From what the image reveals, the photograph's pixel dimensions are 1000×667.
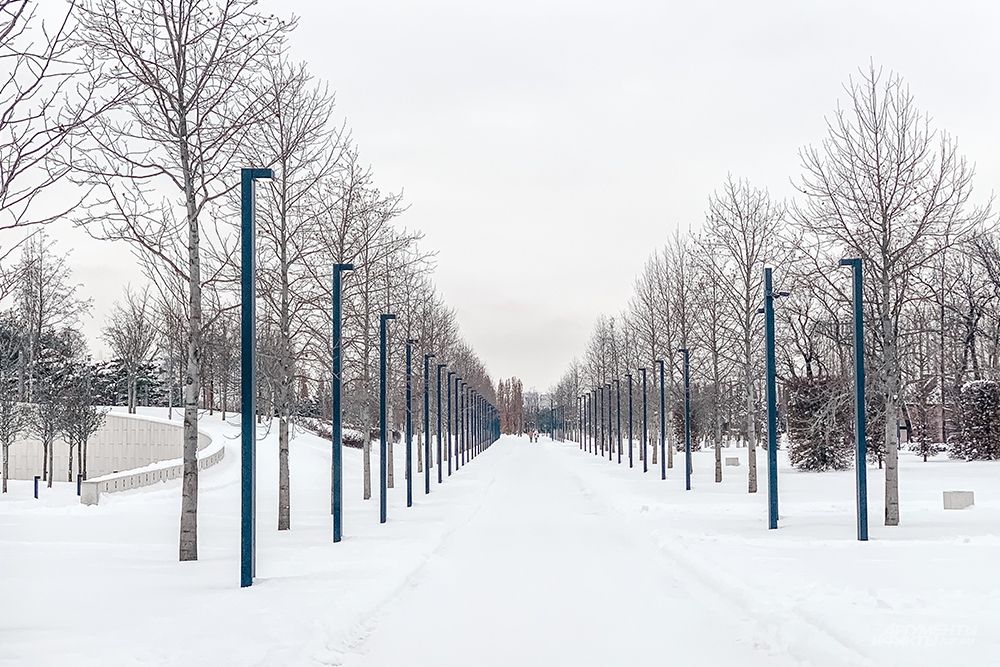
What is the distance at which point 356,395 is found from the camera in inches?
1179

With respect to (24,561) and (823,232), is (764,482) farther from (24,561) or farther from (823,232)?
(24,561)

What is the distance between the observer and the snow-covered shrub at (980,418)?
3956 cm

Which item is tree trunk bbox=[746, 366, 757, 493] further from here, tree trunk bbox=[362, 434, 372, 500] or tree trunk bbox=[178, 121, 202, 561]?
tree trunk bbox=[178, 121, 202, 561]

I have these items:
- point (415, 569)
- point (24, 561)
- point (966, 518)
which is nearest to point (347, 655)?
point (415, 569)

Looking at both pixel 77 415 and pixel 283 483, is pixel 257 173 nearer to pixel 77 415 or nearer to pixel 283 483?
pixel 283 483

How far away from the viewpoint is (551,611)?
35.7ft

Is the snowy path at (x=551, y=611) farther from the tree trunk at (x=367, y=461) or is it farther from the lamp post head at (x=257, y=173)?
the tree trunk at (x=367, y=461)

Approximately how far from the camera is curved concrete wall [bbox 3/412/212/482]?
197 feet

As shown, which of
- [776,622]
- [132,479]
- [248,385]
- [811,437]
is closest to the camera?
[776,622]

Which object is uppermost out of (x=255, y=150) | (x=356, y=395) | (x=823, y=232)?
(x=255, y=150)

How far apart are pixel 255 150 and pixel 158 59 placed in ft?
16.0

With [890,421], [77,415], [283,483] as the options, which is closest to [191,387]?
[283,483]

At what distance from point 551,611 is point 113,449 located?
56105 millimetres

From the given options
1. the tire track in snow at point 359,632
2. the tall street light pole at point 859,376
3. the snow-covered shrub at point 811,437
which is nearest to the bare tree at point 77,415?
the snow-covered shrub at point 811,437
